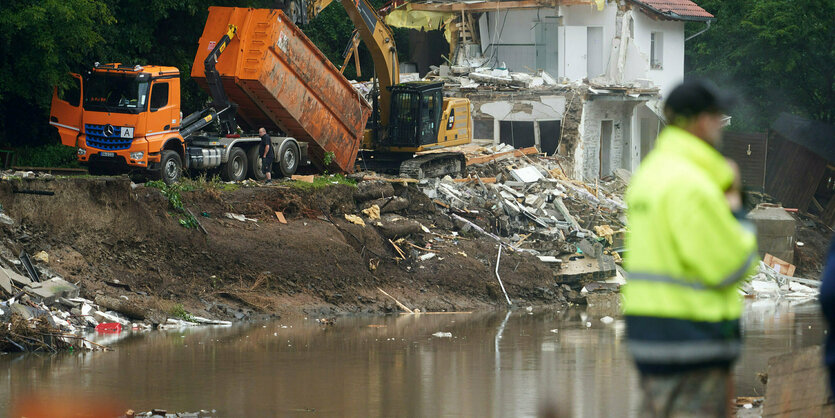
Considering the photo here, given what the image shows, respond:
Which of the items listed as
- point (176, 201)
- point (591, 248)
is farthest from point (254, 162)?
point (591, 248)

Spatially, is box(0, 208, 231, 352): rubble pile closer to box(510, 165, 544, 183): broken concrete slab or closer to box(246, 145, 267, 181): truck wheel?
box(246, 145, 267, 181): truck wheel

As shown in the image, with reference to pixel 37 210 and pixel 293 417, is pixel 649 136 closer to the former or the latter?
pixel 37 210

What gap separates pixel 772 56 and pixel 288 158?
70.4 ft

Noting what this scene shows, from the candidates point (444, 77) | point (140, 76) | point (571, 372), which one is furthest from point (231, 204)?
point (444, 77)

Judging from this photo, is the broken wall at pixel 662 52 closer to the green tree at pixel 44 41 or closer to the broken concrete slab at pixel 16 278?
the green tree at pixel 44 41

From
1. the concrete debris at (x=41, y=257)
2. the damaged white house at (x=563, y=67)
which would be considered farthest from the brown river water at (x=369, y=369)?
the damaged white house at (x=563, y=67)

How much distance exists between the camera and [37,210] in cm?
1812

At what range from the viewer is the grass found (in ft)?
75.4

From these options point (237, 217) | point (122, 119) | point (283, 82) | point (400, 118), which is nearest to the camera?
point (237, 217)

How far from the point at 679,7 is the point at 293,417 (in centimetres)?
3300

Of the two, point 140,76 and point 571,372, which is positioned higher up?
point 140,76

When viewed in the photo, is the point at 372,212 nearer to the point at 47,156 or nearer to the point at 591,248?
the point at 591,248

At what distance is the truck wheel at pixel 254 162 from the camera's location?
24.1 metres

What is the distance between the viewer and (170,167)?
2170 centimetres
